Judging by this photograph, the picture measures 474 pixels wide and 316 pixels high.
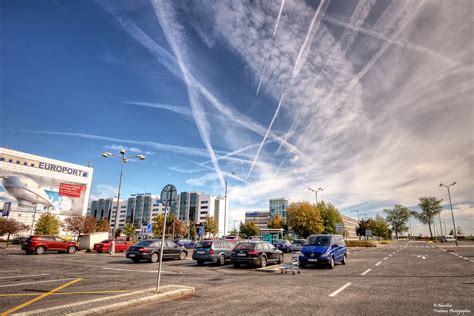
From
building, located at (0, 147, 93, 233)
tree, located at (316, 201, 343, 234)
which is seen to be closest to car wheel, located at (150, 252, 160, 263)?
tree, located at (316, 201, 343, 234)

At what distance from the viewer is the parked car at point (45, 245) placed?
23.9 meters

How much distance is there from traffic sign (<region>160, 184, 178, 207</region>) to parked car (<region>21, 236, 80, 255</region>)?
2225 centimetres

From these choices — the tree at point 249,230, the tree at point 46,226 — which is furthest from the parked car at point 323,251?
the tree at point 249,230

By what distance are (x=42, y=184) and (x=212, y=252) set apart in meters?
70.1

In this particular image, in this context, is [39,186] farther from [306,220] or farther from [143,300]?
[143,300]

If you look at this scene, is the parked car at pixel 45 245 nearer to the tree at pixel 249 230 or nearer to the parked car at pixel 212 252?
the parked car at pixel 212 252

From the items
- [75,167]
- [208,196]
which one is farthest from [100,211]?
[75,167]

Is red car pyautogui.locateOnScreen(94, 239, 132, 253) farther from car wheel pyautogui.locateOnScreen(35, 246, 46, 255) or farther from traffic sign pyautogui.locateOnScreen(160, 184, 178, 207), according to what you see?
traffic sign pyautogui.locateOnScreen(160, 184, 178, 207)

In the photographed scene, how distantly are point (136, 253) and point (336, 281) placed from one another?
12880 mm

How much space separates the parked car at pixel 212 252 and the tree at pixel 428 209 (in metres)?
93.1

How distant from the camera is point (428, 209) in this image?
291 ft

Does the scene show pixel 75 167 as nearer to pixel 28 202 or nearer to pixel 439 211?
pixel 28 202

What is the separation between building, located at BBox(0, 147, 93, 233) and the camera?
207 feet

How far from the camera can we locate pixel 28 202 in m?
64.7
